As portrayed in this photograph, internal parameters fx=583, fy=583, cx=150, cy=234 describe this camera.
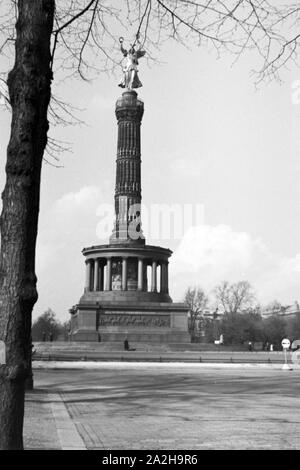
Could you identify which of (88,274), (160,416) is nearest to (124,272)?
(88,274)

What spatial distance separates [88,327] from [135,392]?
32.1 meters

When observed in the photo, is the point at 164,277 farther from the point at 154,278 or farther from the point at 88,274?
the point at 88,274

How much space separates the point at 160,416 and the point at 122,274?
4271cm

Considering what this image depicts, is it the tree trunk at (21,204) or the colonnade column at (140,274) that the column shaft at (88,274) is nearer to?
the colonnade column at (140,274)

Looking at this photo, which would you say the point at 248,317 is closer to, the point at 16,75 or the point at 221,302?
the point at 221,302

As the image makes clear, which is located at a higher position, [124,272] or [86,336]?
[124,272]

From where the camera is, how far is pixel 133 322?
4828 cm

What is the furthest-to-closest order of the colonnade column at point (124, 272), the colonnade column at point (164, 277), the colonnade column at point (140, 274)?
the colonnade column at point (164, 277), the colonnade column at point (140, 274), the colonnade column at point (124, 272)

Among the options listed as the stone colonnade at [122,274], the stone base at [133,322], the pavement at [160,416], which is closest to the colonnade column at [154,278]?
the stone colonnade at [122,274]

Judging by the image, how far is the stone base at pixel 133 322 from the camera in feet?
154

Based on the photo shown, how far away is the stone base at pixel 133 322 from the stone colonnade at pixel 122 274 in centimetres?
469

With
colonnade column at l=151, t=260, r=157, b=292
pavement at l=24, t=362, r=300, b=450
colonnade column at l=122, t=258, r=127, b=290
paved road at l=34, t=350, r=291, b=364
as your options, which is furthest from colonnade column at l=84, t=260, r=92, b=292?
pavement at l=24, t=362, r=300, b=450
